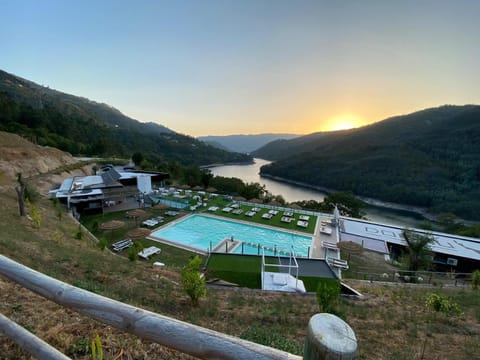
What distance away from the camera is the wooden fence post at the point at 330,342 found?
672 mm

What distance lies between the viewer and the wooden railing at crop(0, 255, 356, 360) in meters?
0.77

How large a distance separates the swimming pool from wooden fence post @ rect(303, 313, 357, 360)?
1432 cm

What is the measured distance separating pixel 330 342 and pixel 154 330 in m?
0.77

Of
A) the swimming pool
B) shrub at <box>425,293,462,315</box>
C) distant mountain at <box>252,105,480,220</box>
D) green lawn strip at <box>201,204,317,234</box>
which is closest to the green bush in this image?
shrub at <box>425,293,462,315</box>

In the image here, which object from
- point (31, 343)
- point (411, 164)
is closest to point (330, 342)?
point (31, 343)

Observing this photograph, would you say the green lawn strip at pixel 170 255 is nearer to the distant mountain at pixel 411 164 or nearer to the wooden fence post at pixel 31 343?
the wooden fence post at pixel 31 343

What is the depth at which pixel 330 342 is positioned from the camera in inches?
26.9

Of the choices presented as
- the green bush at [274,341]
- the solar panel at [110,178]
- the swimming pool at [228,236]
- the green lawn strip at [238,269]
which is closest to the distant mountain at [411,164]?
the swimming pool at [228,236]

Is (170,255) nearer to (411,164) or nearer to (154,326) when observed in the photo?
(154,326)

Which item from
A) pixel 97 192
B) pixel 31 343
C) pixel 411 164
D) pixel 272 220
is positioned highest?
pixel 411 164

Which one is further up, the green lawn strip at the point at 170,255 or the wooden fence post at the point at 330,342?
the wooden fence post at the point at 330,342

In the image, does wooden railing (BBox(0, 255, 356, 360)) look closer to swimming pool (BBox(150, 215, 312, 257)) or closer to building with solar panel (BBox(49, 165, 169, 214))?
swimming pool (BBox(150, 215, 312, 257))

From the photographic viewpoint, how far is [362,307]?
22.3 ft

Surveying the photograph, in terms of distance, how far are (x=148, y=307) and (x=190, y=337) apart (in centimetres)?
433
